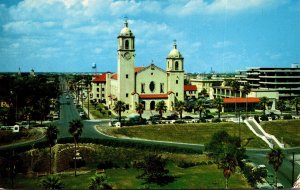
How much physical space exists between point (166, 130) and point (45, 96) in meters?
6.16

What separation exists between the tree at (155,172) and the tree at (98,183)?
2107mm

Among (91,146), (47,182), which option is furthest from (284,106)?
(47,182)

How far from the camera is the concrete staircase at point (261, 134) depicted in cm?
1805

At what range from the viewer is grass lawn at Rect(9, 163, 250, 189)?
1262 centimetres

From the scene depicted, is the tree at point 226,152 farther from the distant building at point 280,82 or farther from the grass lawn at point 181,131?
the distant building at point 280,82

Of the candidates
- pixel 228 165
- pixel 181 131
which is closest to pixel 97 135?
pixel 181 131

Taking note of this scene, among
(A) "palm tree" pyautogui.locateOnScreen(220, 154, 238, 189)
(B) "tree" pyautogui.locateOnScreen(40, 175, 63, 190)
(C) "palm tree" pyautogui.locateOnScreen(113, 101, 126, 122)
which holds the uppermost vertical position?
(C) "palm tree" pyautogui.locateOnScreen(113, 101, 126, 122)

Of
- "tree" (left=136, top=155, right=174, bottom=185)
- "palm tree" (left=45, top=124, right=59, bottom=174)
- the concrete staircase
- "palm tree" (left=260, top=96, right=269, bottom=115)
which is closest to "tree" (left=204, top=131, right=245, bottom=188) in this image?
"tree" (left=136, top=155, right=174, bottom=185)

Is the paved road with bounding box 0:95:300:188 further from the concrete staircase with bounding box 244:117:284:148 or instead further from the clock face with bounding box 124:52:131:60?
the clock face with bounding box 124:52:131:60

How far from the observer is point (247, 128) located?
2064 centimetres

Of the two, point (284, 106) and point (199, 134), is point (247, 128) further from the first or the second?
point (284, 106)

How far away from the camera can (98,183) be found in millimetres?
12000

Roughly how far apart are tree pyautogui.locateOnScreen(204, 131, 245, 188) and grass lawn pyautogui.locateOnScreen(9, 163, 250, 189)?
382mm

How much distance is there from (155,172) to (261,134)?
7.48m
